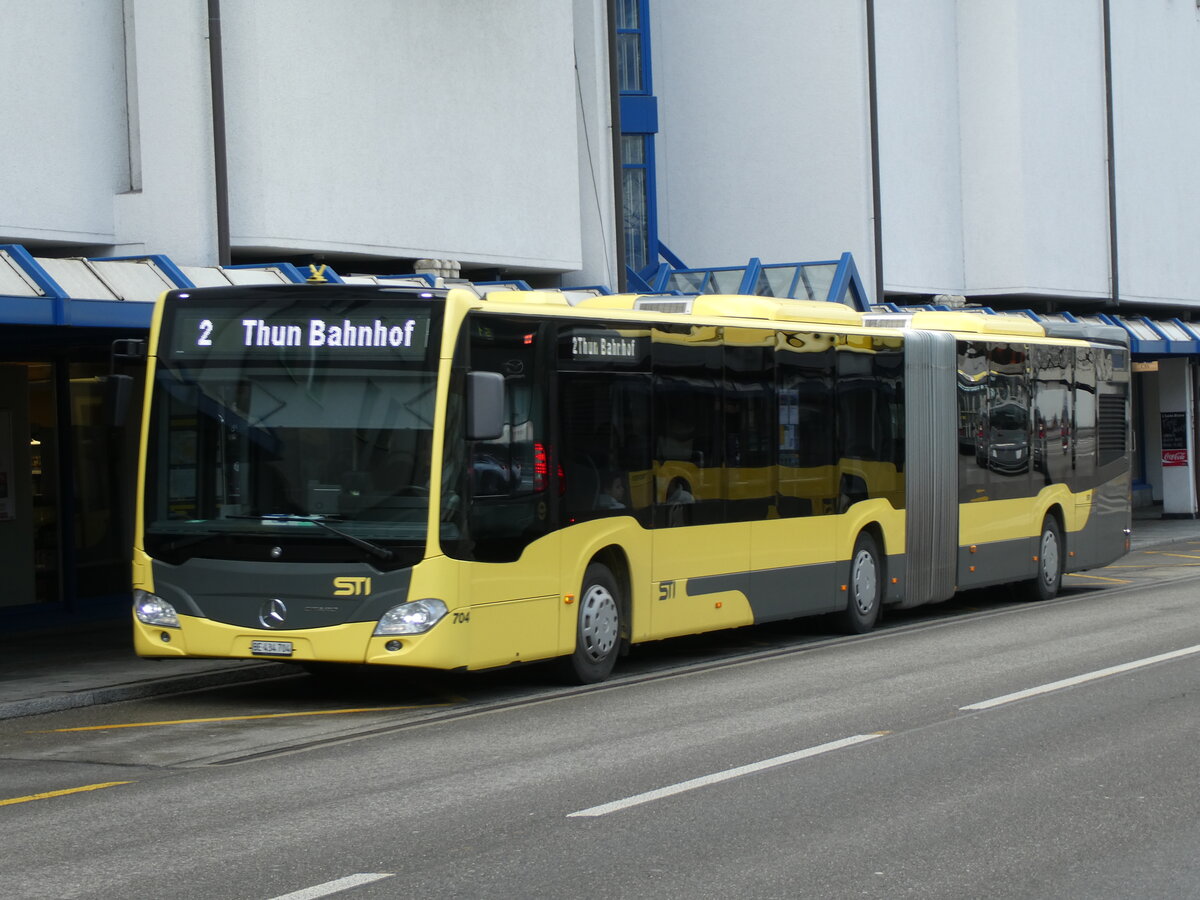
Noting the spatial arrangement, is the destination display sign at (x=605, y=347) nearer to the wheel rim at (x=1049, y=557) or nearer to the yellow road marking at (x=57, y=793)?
the yellow road marking at (x=57, y=793)

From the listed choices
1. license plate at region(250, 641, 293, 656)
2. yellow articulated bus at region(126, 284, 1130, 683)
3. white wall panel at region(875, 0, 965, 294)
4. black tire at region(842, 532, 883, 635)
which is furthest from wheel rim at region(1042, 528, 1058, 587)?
license plate at region(250, 641, 293, 656)

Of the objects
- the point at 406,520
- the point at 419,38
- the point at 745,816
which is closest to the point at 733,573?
the point at 406,520

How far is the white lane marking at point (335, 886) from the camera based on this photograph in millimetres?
6488

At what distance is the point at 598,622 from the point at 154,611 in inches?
132

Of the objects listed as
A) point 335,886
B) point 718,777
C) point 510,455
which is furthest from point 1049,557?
point 335,886

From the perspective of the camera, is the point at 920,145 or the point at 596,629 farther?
the point at 920,145

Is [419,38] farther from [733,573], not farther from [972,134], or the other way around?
[972,134]

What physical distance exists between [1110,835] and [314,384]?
21.0 ft

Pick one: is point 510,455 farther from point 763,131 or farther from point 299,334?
point 763,131

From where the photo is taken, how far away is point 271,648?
11.7 m

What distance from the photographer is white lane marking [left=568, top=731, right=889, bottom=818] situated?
8.14 meters

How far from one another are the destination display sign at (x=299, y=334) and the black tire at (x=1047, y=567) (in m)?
11.4

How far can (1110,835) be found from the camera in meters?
7.45

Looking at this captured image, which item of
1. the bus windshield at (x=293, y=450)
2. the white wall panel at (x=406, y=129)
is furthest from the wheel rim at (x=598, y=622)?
the white wall panel at (x=406, y=129)
